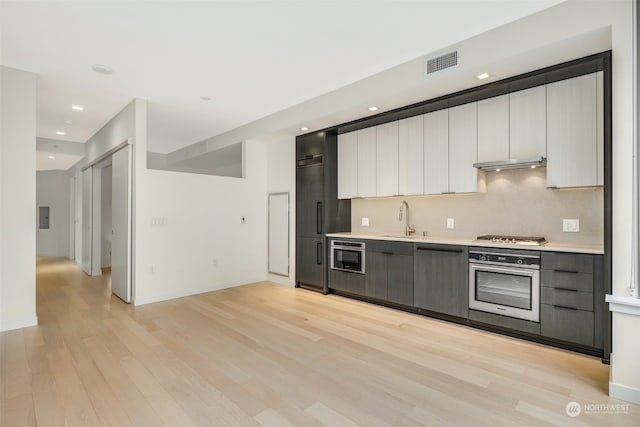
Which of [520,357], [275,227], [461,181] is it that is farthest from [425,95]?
[275,227]

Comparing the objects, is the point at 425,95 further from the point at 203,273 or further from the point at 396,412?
the point at 203,273

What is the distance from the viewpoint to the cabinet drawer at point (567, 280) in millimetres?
2777

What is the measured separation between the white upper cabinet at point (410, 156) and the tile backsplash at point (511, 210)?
360 mm

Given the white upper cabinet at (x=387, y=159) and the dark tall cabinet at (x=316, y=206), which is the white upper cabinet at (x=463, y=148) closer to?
the white upper cabinet at (x=387, y=159)

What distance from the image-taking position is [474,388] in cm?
232

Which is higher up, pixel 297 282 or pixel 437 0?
pixel 437 0

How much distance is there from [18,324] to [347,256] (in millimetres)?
3954

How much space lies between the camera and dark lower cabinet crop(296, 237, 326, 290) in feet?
16.8

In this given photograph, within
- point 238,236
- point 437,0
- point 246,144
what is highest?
point 437,0

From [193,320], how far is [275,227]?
97.5 inches

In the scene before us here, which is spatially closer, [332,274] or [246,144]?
[332,274]

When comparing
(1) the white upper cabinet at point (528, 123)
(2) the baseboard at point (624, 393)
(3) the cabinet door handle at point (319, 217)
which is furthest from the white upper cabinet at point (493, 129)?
(3) the cabinet door handle at point (319, 217)

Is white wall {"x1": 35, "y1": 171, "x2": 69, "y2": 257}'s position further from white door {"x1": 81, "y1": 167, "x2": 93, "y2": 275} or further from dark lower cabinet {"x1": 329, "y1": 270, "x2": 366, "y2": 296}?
dark lower cabinet {"x1": 329, "y1": 270, "x2": 366, "y2": 296}

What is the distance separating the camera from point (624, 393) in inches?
85.0
